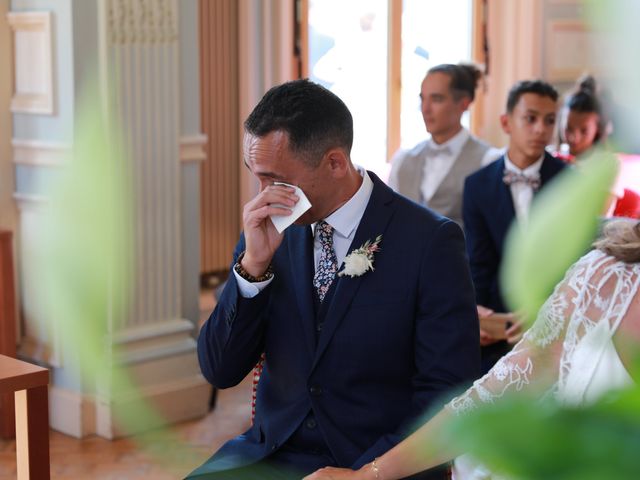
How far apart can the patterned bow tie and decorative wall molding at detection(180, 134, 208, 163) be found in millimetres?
1366

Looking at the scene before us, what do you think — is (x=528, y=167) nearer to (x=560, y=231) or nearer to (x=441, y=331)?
(x=441, y=331)

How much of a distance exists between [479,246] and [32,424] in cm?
171

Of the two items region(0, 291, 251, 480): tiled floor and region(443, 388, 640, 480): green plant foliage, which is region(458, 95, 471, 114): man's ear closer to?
region(0, 291, 251, 480): tiled floor

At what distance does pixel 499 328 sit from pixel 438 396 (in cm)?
139

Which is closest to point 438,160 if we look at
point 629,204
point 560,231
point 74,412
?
point 74,412

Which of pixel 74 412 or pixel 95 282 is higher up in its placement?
pixel 95 282

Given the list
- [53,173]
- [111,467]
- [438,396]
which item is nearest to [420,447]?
Answer: [438,396]

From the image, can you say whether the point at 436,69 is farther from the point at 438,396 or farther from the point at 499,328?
the point at 438,396

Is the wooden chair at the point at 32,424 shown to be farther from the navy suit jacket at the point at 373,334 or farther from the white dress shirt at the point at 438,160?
the white dress shirt at the point at 438,160

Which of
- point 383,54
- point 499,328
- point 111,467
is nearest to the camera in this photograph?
point 499,328

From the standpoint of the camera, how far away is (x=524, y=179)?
127 inches

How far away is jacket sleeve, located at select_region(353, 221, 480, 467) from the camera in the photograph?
1715 millimetres

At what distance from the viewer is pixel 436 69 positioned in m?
4.12

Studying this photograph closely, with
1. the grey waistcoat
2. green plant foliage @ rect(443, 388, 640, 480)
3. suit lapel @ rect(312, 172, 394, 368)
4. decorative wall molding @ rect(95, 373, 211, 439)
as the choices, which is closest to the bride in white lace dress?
suit lapel @ rect(312, 172, 394, 368)
